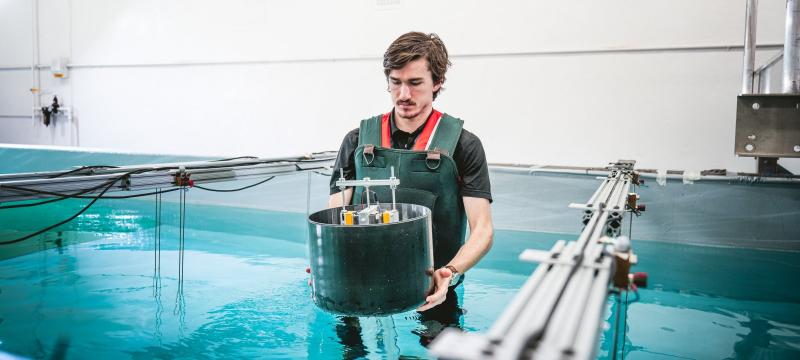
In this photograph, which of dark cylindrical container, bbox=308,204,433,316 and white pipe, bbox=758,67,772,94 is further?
white pipe, bbox=758,67,772,94

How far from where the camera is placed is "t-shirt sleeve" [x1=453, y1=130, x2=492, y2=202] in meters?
1.57

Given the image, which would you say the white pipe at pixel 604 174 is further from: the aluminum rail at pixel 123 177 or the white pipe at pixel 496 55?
the aluminum rail at pixel 123 177

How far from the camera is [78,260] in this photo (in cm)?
362

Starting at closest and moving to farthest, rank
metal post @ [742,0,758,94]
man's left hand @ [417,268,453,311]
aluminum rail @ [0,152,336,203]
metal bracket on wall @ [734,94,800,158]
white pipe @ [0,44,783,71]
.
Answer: man's left hand @ [417,268,453,311] < aluminum rail @ [0,152,336,203] < metal bracket on wall @ [734,94,800,158] < metal post @ [742,0,758,94] < white pipe @ [0,44,783,71]

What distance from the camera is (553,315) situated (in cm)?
59

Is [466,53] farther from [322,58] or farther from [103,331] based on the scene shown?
[103,331]

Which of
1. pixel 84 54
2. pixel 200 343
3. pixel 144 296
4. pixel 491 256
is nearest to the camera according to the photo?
pixel 200 343

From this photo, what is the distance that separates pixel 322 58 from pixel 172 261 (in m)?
3.14

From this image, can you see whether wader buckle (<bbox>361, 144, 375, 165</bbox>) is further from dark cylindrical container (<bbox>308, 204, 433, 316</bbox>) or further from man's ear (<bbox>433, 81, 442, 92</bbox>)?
dark cylindrical container (<bbox>308, 204, 433, 316</bbox>)

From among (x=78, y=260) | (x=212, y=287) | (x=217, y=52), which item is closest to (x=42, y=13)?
(x=217, y=52)

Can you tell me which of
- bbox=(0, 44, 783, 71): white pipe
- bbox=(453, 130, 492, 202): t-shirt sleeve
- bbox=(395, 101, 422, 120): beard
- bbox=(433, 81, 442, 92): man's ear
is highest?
bbox=(0, 44, 783, 71): white pipe

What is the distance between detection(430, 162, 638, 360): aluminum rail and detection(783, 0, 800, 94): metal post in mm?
2973

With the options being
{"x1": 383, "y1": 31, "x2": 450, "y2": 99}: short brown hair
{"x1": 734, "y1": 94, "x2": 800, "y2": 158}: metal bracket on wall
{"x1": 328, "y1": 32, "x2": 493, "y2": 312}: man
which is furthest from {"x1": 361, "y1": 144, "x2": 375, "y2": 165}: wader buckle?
{"x1": 734, "y1": 94, "x2": 800, "y2": 158}: metal bracket on wall

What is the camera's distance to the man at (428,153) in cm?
151
